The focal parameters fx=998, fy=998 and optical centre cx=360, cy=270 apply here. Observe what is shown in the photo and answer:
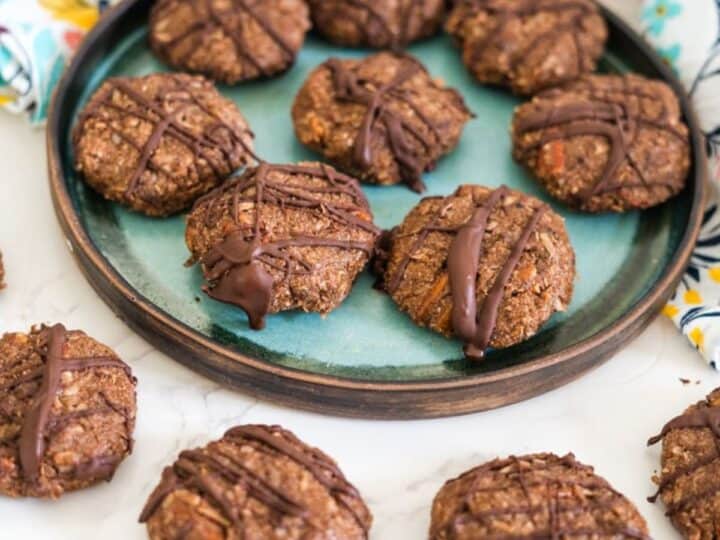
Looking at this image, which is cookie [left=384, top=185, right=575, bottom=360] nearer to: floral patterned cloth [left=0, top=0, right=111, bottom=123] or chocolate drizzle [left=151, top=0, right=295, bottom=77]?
chocolate drizzle [left=151, top=0, right=295, bottom=77]

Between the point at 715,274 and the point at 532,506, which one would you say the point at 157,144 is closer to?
the point at 532,506

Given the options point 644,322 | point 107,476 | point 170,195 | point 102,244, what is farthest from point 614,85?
point 107,476

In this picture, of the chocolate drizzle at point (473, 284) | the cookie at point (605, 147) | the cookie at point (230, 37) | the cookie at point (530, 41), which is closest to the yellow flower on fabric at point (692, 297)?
the cookie at point (605, 147)

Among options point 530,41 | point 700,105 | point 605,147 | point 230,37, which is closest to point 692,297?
point 605,147

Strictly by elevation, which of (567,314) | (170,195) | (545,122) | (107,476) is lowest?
(107,476)

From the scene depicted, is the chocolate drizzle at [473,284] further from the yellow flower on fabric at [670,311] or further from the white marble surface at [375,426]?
the yellow flower on fabric at [670,311]

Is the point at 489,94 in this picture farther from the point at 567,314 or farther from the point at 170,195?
the point at 170,195
